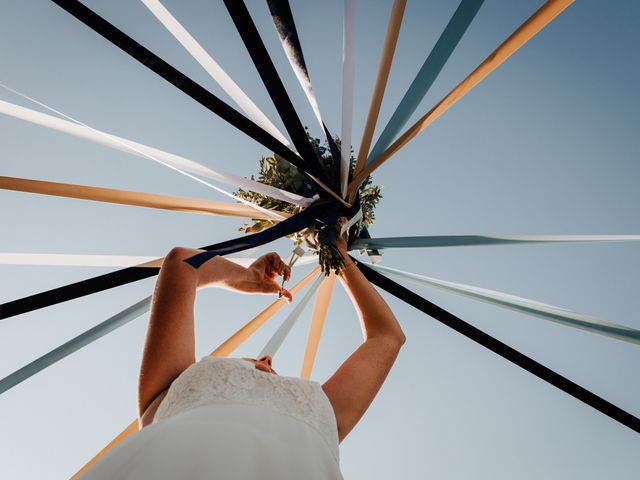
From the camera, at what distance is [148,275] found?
268 cm

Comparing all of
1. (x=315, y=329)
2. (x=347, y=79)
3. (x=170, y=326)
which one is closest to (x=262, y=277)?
(x=170, y=326)

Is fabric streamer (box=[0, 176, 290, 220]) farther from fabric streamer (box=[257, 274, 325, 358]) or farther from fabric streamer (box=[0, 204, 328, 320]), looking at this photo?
fabric streamer (box=[257, 274, 325, 358])

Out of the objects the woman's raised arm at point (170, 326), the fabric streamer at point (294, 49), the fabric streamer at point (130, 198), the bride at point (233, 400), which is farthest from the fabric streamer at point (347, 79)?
the woman's raised arm at point (170, 326)

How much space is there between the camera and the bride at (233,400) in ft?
2.92

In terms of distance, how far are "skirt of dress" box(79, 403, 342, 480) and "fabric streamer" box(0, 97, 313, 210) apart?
152 centimetres

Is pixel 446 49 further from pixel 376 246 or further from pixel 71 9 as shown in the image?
pixel 71 9

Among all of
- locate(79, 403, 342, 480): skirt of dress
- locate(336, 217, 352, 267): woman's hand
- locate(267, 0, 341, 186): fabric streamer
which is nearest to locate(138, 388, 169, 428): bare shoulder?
locate(79, 403, 342, 480): skirt of dress

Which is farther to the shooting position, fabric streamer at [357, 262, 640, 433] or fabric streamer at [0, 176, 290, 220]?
fabric streamer at [357, 262, 640, 433]

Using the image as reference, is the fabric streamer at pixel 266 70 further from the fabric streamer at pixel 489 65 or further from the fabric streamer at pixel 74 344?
the fabric streamer at pixel 74 344

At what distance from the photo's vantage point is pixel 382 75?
2375 millimetres

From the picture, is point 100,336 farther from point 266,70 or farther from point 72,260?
point 266,70

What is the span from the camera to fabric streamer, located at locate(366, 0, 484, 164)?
203 cm

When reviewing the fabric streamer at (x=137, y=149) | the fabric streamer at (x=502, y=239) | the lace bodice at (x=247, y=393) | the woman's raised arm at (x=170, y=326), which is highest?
the fabric streamer at (x=137, y=149)

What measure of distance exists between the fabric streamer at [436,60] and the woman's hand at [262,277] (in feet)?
3.84
